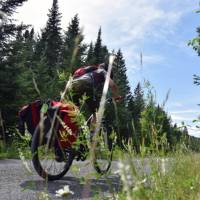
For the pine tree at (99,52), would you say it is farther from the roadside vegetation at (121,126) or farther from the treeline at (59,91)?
the treeline at (59,91)

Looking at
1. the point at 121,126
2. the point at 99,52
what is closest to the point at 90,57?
the point at 99,52

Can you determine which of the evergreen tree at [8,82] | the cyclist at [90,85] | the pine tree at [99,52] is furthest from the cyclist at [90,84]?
the pine tree at [99,52]

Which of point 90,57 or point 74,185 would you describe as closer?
point 74,185

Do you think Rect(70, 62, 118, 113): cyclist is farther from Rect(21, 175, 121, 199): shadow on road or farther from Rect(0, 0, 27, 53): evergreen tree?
Rect(0, 0, 27, 53): evergreen tree

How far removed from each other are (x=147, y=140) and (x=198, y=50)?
13.9 metres

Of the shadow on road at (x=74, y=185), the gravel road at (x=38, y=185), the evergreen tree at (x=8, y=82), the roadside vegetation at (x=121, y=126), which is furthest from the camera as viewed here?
the evergreen tree at (x=8, y=82)

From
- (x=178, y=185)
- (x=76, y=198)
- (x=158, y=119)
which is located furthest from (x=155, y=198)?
(x=76, y=198)

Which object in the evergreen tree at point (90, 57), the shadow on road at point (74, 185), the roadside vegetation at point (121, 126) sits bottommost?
the shadow on road at point (74, 185)

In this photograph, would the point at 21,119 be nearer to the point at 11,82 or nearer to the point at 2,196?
the point at 2,196

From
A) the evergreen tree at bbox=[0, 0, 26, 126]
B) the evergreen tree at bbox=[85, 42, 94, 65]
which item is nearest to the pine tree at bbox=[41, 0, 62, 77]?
the evergreen tree at bbox=[85, 42, 94, 65]

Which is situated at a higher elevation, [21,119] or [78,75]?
[78,75]

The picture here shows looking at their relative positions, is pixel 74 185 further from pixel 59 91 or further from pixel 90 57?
pixel 90 57

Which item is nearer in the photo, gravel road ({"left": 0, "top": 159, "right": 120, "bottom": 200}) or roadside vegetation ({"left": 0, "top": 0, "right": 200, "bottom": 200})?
roadside vegetation ({"left": 0, "top": 0, "right": 200, "bottom": 200})

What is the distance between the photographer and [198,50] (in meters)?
16.7
